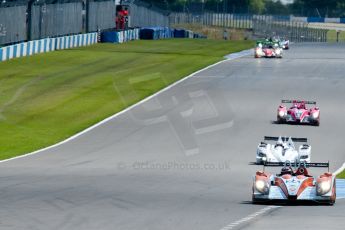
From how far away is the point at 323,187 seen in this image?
26922 mm

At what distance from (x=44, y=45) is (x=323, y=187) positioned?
59000mm

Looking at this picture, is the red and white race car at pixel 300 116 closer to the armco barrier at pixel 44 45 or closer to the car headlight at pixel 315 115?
the car headlight at pixel 315 115

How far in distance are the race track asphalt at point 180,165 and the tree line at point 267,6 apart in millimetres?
105977

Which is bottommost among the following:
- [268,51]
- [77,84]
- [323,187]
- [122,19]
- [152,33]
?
[77,84]

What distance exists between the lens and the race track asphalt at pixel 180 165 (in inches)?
971

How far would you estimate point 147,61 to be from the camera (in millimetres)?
80500

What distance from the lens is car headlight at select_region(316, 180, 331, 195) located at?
26.8 metres

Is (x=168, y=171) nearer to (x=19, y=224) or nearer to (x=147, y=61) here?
(x=19, y=224)

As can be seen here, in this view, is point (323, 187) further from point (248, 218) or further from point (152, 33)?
point (152, 33)

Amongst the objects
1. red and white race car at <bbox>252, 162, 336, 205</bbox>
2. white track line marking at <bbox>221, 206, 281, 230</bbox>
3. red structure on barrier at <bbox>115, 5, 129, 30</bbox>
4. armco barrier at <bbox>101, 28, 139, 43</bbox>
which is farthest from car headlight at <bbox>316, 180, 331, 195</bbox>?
red structure on barrier at <bbox>115, 5, 129, 30</bbox>

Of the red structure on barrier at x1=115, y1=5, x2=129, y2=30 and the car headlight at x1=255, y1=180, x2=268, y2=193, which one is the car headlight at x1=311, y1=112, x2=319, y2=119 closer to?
the car headlight at x1=255, y1=180, x2=268, y2=193

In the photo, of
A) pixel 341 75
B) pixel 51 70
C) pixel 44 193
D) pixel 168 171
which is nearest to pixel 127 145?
pixel 168 171

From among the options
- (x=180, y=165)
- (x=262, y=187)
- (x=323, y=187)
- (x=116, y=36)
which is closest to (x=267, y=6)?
(x=116, y=36)

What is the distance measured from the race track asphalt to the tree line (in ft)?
348
